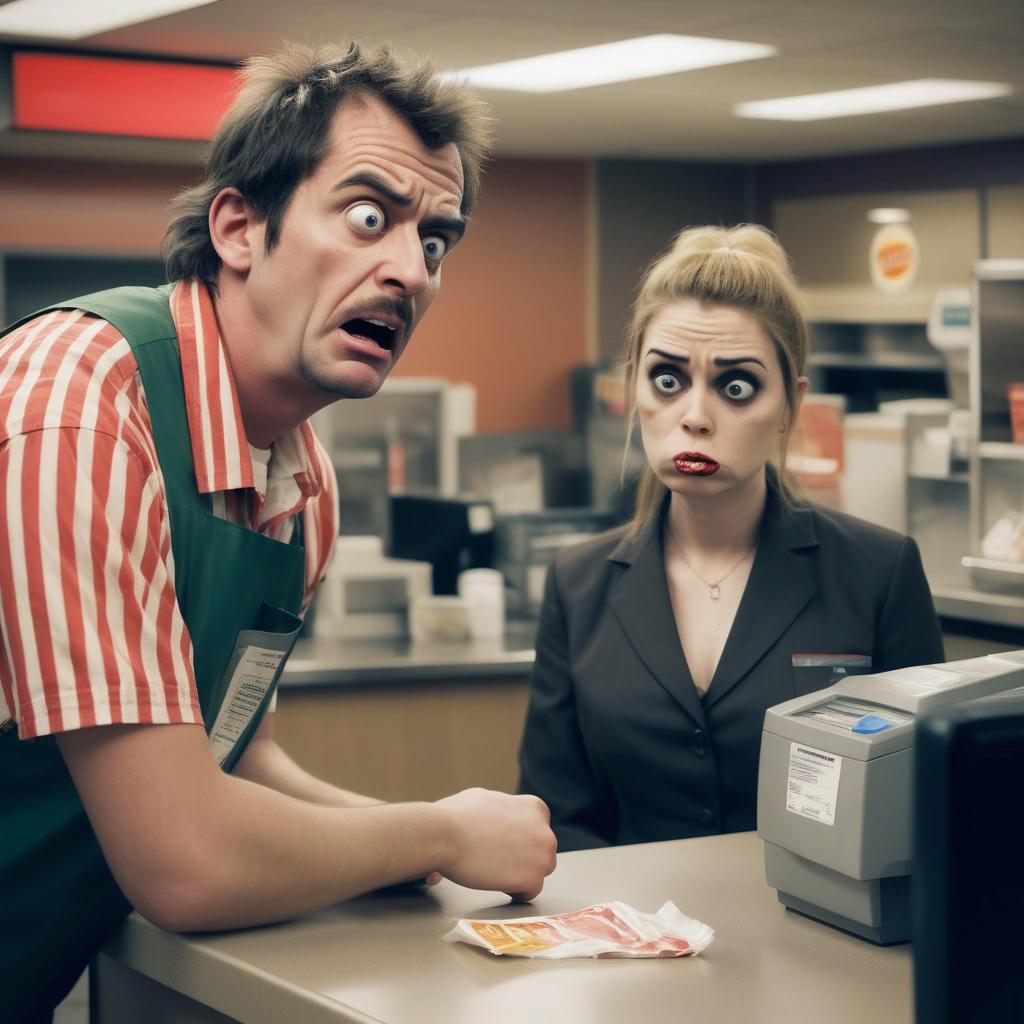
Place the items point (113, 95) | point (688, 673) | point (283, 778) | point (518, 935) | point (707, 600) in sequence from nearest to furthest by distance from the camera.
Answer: point (518, 935) < point (283, 778) < point (688, 673) < point (707, 600) < point (113, 95)

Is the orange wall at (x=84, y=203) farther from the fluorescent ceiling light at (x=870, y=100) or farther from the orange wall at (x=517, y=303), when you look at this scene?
the fluorescent ceiling light at (x=870, y=100)

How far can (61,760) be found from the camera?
132 centimetres

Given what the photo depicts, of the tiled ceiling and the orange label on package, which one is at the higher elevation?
the tiled ceiling

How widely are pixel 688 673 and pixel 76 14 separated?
11.7 ft

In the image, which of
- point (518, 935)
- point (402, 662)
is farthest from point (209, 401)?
point (402, 662)

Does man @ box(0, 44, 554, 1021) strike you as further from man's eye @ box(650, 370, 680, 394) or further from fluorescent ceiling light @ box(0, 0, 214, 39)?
fluorescent ceiling light @ box(0, 0, 214, 39)

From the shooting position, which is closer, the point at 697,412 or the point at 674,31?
the point at 697,412

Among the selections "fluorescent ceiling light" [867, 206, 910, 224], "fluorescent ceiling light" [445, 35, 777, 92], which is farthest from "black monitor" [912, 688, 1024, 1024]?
"fluorescent ceiling light" [867, 206, 910, 224]

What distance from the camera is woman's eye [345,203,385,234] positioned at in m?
1.44

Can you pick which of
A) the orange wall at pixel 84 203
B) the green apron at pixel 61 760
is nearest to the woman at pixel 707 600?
the green apron at pixel 61 760

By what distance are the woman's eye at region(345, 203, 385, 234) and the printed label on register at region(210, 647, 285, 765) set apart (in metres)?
0.44

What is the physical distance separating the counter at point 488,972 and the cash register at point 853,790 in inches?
1.4

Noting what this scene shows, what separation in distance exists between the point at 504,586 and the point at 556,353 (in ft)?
13.7

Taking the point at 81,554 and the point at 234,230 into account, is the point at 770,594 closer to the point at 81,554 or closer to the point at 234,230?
the point at 234,230
